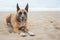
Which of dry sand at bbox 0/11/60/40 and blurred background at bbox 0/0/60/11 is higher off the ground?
blurred background at bbox 0/0/60/11

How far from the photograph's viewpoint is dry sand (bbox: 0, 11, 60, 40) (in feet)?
11.1

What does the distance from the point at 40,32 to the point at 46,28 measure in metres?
0.25

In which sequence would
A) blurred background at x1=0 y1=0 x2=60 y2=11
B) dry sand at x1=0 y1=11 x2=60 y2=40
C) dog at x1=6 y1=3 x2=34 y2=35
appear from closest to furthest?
dry sand at x1=0 y1=11 x2=60 y2=40 < dog at x1=6 y1=3 x2=34 y2=35 < blurred background at x1=0 y1=0 x2=60 y2=11

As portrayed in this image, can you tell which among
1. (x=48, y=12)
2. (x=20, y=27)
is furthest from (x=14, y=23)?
(x=48, y=12)

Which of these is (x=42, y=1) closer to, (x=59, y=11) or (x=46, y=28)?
(x=59, y=11)

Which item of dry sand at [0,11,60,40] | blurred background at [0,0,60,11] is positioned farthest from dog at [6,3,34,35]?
blurred background at [0,0,60,11]

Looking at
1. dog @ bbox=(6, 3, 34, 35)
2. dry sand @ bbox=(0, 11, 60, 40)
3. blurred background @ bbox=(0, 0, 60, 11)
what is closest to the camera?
dry sand @ bbox=(0, 11, 60, 40)

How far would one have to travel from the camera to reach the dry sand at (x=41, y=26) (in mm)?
3369

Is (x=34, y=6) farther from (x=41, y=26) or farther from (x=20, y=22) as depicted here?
(x=20, y=22)

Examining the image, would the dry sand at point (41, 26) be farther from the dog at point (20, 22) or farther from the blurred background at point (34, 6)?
the blurred background at point (34, 6)

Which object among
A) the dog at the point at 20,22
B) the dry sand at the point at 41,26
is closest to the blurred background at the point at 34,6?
the dry sand at the point at 41,26

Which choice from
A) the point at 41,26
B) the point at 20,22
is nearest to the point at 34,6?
the point at 41,26

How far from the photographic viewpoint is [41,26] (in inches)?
155

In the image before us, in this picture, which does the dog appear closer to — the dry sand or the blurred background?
the dry sand
